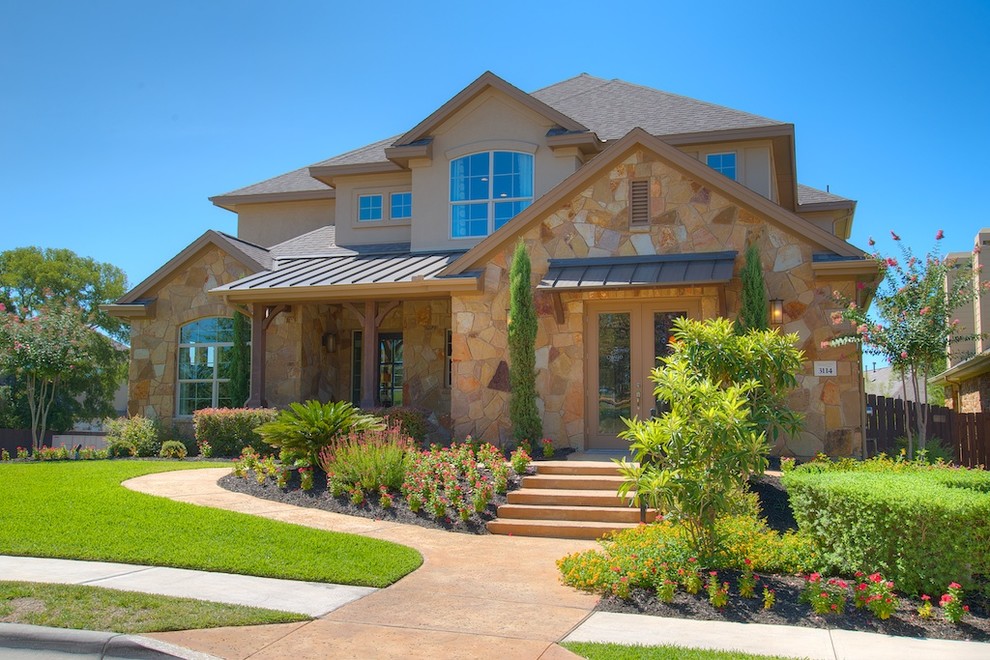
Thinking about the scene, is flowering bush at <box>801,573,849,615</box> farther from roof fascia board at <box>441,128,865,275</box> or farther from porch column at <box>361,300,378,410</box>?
porch column at <box>361,300,378,410</box>

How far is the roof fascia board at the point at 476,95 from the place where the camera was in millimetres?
17688

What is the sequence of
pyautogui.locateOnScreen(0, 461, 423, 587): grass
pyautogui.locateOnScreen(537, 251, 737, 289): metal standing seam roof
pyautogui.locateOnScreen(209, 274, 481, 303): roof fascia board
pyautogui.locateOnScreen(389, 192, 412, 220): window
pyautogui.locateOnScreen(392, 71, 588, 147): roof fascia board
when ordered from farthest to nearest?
pyautogui.locateOnScreen(389, 192, 412, 220): window
pyautogui.locateOnScreen(392, 71, 588, 147): roof fascia board
pyautogui.locateOnScreen(209, 274, 481, 303): roof fascia board
pyautogui.locateOnScreen(537, 251, 737, 289): metal standing seam roof
pyautogui.locateOnScreen(0, 461, 423, 587): grass

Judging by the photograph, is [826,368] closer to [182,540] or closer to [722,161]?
[722,161]

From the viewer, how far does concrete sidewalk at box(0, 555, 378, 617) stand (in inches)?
271

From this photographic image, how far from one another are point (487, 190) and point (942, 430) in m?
12.2

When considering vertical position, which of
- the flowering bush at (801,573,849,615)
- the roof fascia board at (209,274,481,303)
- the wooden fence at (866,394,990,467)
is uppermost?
the roof fascia board at (209,274,481,303)

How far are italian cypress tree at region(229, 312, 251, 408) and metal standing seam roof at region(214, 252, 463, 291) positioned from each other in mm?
1306

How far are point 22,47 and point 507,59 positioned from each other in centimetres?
1007

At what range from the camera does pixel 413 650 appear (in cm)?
580

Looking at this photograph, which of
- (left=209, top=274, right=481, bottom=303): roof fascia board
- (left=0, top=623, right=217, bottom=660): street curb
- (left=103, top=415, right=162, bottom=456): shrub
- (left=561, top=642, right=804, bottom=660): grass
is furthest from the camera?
(left=103, top=415, right=162, bottom=456): shrub

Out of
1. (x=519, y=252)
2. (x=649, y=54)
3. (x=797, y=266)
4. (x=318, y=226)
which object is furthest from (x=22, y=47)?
(x=797, y=266)

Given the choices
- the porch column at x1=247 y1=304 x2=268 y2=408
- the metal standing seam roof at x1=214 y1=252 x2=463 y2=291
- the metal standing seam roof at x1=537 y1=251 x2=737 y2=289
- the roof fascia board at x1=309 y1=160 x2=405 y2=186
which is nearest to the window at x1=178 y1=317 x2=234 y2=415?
the porch column at x1=247 y1=304 x2=268 y2=408

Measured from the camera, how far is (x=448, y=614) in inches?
264

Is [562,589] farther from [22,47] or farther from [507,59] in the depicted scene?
[22,47]
